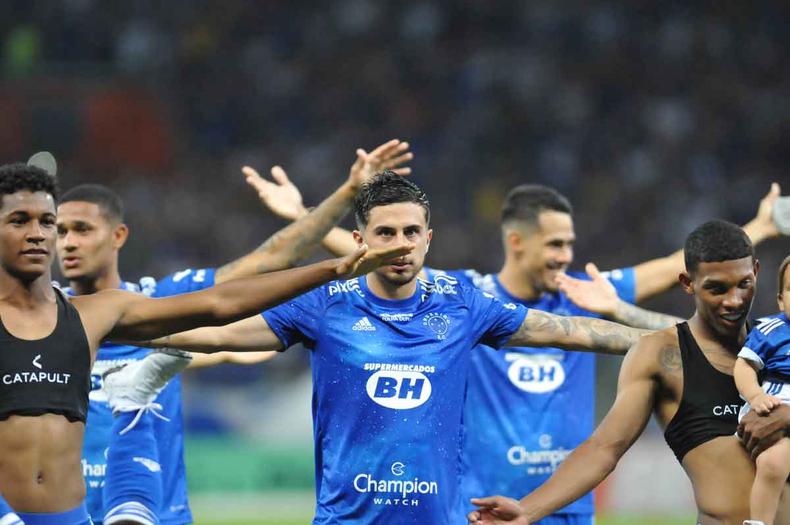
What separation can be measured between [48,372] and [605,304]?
302 centimetres

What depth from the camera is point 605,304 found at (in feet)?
23.4

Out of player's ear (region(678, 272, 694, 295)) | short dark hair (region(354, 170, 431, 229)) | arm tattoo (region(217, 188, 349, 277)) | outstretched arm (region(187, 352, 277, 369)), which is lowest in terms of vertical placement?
player's ear (region(678, 272, 694, 295))

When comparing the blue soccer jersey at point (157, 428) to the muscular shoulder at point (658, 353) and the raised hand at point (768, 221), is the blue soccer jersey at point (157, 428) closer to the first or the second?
the muscular shoulder at point (658, 353)

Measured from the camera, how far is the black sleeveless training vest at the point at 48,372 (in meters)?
5.39

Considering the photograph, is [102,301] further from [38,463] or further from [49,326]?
[38,463]

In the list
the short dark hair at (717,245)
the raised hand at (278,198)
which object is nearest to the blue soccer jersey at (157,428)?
the raised hand at (278,198)

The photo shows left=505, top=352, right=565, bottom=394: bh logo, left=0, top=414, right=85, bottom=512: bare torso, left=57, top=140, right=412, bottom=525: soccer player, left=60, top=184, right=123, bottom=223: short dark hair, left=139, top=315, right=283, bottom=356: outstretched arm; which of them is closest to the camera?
left=0, top=414, right=85, bottom=512: bare torso

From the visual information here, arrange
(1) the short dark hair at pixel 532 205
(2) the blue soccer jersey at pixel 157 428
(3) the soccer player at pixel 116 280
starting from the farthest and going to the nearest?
1. (1) the short dark hair at pixel 532 205
2. (2) the blue soccer jersey at pixel 157 428
3. (3) the soccer player at pixel 116 280

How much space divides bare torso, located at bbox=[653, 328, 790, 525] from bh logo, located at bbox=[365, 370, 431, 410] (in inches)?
41.3

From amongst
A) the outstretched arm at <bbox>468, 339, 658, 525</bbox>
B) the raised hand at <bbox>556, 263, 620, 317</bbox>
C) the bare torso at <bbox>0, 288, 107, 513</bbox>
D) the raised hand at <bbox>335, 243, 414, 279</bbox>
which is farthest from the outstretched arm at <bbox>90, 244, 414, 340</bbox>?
the raised hand at <bbox>556, 263, 620, 317</bbox>

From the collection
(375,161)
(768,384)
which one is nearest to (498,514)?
(768,384)

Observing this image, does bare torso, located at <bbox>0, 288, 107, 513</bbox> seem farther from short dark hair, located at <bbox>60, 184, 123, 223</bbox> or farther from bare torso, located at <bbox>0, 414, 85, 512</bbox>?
short dark hair, located at <bbox>60, 184, 123, 223</bbox>

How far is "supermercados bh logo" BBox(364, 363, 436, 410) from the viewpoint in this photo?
6.01 metres

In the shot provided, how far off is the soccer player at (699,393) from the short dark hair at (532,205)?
273cm
